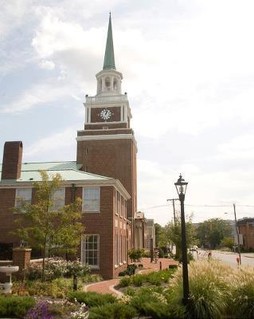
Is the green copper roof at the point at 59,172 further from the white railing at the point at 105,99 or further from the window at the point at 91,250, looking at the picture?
the white railing at the point at 105,99

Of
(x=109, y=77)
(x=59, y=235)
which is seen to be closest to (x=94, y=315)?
(x=59, y=235)

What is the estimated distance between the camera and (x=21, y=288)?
1723 cm

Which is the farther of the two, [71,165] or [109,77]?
[109,77]

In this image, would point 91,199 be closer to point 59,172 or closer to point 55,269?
point 59,172

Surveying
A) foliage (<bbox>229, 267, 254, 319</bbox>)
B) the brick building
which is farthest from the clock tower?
foliage (<bbox>229, 267, 254, 319</bbox>)

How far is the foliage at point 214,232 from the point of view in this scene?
398ft

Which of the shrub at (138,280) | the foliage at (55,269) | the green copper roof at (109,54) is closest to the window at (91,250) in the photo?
the foliage at (55,269)

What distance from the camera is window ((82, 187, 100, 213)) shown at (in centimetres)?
2766

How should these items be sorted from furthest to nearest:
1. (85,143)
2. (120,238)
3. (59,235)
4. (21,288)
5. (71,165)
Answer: (85,143) → (71,165) → (120,238) → (59,235) → (21,288)

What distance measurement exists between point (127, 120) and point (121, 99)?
→ 2543mm

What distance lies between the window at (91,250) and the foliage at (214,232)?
98914 mm

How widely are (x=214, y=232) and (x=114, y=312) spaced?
116 meters

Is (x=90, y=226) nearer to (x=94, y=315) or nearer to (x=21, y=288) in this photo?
(x=21, y=288)

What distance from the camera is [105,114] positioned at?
147 feet
